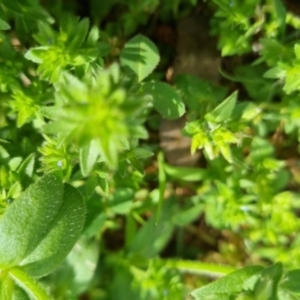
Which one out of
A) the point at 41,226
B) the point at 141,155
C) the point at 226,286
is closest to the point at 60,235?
the point at 41,226

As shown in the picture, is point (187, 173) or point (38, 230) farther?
point (187, 173)

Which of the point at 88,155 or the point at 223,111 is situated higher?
the point at 88,155

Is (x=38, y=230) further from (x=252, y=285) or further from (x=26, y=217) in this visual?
(x=252, y=285)

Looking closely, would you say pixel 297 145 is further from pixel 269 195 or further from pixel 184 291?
pixel 184 291

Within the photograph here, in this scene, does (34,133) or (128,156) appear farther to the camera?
(34,133)

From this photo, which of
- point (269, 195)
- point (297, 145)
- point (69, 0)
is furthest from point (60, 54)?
point (297, 145)

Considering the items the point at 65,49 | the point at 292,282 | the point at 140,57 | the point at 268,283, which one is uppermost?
the point at 65,49
